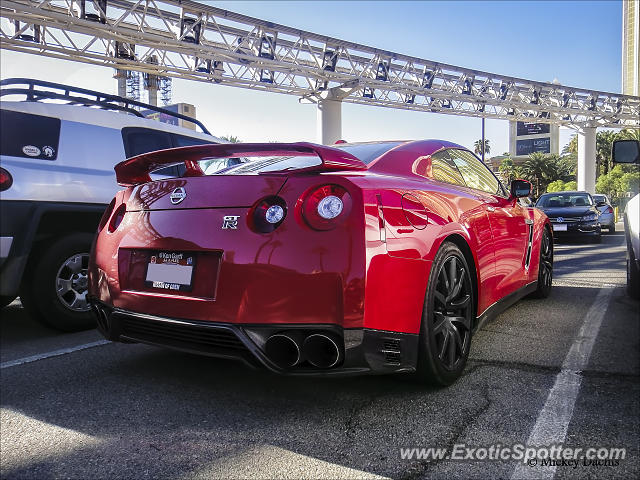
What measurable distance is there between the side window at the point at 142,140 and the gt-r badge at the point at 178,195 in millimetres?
2189

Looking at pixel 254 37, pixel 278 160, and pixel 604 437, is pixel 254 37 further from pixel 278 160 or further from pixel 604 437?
pixel 604 437

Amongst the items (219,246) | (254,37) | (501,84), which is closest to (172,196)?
(219,246)

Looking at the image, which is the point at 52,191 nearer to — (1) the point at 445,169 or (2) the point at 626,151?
(1) the point at 445,169

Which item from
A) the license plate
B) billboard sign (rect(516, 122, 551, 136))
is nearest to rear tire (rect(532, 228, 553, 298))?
the license plate

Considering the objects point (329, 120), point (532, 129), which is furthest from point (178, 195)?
point (532, 129)

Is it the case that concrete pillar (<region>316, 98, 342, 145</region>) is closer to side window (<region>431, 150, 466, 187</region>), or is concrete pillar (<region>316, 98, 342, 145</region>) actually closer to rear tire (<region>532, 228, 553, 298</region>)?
rear tire (<region>532, 228, 553, 298</region>)

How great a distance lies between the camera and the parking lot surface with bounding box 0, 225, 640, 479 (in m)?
1.94

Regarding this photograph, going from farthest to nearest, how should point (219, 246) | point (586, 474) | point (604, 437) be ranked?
point (219, 246) < point (604, 437) < point (586, 474)

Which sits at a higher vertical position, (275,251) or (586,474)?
(275,251)

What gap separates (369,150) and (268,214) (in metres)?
1.11

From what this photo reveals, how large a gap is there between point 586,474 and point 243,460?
127 centimetres

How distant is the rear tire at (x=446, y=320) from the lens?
2455mm

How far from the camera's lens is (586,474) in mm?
1856

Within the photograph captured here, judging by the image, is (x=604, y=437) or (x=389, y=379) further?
(x=389, y=379)
